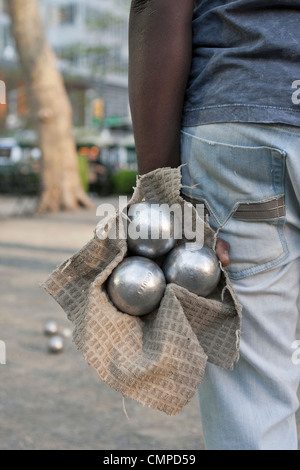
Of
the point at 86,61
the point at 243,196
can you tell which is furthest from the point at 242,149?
the point at 86,61

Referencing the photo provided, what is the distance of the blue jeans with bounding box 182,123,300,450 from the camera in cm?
147

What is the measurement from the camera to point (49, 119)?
1573 cm

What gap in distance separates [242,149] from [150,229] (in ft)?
0.87

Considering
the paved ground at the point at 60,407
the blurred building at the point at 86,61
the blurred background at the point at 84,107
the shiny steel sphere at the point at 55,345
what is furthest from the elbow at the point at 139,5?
the blurred building at the point at 86,61

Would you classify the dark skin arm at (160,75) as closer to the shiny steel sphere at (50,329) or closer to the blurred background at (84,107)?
the shiny steel sphere at (50,329)

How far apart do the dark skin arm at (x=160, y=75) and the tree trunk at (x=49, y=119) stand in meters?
13.9

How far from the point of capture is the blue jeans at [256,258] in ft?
4.81

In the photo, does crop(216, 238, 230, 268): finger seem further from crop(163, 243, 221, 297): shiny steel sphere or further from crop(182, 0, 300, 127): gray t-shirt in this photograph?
crop(182, 0, 300, 127): gray t-shirt

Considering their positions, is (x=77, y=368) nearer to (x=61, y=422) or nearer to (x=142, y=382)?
(x=61, y=422)

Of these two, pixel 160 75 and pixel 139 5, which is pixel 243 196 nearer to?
pixel 160 75

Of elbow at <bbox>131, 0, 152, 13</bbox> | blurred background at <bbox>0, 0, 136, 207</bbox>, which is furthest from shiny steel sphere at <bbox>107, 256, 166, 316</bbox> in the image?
blurred background at <bbox>0, 0, 136, 207</bbox>

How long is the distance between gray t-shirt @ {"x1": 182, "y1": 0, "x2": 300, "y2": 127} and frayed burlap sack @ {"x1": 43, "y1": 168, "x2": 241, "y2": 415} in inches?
7.7

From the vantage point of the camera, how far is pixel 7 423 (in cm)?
311

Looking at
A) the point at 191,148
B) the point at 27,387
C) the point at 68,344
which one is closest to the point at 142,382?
the point at 191,148
